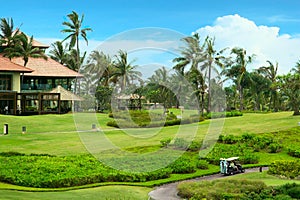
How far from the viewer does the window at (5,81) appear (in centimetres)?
5772

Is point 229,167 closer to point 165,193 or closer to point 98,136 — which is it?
point 165,193

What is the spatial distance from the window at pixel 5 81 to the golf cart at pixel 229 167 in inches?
1464

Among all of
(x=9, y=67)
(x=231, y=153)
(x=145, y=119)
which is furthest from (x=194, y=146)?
(x=9, y=67)

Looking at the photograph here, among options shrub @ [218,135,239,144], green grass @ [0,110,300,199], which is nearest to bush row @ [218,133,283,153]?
shrub @ [218,135,239,144]

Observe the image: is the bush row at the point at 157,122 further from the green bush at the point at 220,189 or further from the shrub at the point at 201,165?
the green bush at the point at 220,189

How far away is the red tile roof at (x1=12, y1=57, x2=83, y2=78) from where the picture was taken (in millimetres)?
62594

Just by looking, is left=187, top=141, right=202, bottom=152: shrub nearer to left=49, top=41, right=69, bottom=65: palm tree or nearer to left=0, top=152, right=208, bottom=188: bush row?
left=0, top=152, right=208, bottom=188: bush row

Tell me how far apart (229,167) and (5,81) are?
3776cm

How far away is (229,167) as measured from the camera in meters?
26.4

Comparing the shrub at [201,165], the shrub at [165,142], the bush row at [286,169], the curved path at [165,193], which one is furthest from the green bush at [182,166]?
the shrub at [165,142]

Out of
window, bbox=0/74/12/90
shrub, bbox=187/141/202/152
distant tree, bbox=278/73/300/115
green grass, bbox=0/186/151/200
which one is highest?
window, bbox=0/74/12/90

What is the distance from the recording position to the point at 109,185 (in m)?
23.1

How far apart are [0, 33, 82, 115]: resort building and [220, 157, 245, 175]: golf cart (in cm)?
3388

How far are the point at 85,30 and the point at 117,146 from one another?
39.7m
